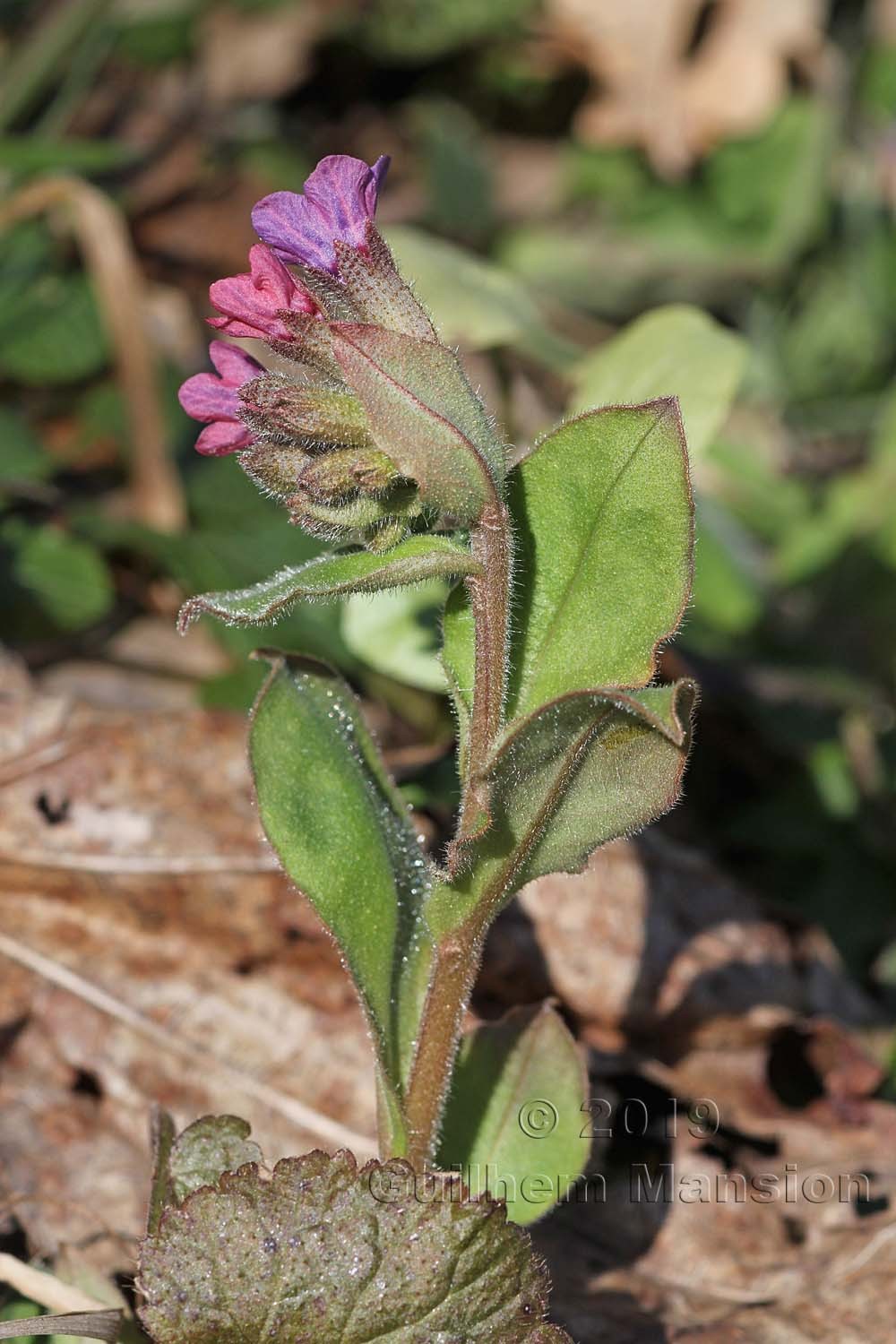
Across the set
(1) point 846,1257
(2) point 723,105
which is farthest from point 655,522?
(2) point 723,105

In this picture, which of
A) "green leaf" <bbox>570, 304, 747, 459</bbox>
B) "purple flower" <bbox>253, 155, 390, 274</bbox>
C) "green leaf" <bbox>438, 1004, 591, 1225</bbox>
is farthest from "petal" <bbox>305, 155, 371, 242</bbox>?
"green leaf" <bbox>570, 304, 747, 459</bbox>

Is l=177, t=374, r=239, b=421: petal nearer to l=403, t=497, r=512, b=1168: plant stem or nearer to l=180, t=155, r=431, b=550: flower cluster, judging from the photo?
l=180, t=155, r=431, b=550: flower cluster

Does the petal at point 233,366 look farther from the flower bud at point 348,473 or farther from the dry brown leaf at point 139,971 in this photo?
the dry brown leaf at point 139,971

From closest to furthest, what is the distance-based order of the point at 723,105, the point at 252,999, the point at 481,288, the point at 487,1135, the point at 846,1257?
1. the point at 487,1135
2. the point at 846,1257
3. the point at 252,999
4. the point at 481,288
5. the point at 723,105

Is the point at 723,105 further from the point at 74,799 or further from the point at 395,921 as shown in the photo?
the point at 395,921


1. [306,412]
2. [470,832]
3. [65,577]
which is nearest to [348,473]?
[306,412]

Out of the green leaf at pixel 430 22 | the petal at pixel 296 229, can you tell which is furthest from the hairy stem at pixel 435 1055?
the green leaf at pixel 430 22
